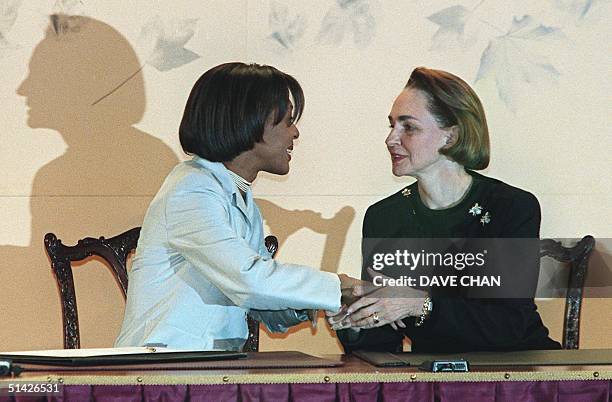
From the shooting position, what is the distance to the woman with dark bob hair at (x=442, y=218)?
2406 millimetres

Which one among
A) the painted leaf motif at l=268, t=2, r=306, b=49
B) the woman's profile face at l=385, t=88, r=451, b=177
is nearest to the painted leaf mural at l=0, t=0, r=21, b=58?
the painted leaf motif at l=268, t=2, r=306, b=49

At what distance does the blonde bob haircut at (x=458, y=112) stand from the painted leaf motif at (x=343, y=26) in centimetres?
20

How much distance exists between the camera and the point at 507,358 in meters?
1.94

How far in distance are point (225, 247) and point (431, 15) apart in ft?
4.34

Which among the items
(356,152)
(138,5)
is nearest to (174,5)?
(138,5)

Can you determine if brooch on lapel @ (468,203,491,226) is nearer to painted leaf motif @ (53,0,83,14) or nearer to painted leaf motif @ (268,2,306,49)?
painted leaf motif @ (268,2,306,49)

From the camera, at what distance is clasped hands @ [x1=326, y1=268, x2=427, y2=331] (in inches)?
92.4

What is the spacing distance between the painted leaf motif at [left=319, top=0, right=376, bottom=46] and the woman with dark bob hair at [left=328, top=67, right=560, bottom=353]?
0.20 m

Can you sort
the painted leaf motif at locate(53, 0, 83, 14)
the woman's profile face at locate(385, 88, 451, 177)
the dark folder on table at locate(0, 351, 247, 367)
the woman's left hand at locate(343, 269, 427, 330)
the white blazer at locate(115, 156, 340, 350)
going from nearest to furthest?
the dark folder on table at locate(0, 351, 247, 367), the white blazer at locate(115, 156, 340, 350), the woman's left hand at locate(343, 269, 427, 330), the woman's profile face at locate(385, 88, 451, 177), the painted leaf motif at locate(53, 0, 83, 14)

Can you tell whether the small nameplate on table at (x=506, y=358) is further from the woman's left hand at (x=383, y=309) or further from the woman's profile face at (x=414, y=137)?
the woman's profile face at (x=414, y=137)

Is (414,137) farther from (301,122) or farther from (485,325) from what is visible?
(485,325)

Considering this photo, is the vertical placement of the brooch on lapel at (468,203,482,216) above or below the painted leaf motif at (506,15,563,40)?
below

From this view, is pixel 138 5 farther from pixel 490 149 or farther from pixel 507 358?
pixel 507 358

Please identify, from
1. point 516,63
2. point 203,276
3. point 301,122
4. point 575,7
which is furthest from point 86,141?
point 575,7
